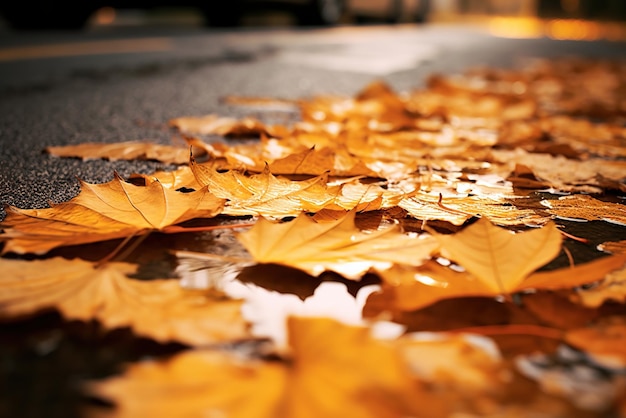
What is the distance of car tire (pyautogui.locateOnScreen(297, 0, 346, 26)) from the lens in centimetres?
773

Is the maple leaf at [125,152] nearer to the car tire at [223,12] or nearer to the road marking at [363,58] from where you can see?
the road marking at [363,58]

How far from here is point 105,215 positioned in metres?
0.73

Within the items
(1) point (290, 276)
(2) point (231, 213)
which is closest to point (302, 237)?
(1) point (290, 276)

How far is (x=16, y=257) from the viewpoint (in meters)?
0.64

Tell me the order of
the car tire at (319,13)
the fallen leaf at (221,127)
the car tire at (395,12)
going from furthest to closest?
the car tire at (395,12) → the car tire at (319,13) → the fallen leaf at (221,127)

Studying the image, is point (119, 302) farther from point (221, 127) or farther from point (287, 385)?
point (221, 127)

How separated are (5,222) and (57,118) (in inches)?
41.1

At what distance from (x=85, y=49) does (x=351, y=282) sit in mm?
3476

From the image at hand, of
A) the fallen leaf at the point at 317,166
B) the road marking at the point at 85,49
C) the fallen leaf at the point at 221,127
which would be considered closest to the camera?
the fallen leaf at the point at 317,166

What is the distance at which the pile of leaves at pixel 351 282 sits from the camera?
0.42 meters

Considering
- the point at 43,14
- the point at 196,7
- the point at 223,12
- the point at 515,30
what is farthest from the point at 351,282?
the point at 515,30

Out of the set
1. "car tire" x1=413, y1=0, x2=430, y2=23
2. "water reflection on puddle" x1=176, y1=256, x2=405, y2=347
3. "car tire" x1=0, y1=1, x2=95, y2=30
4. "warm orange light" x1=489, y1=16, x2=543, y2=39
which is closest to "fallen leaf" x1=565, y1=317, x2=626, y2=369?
"water reflection on puddle" x1=176, y1=256, x2=405, y2=347

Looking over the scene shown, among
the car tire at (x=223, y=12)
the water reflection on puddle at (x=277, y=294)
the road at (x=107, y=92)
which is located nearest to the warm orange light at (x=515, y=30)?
the car tire at (x=223, y=12)

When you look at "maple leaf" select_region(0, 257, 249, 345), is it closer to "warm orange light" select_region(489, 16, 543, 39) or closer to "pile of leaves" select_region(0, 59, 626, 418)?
"pile of leaves" select_region(0, 59, 626, 418)
